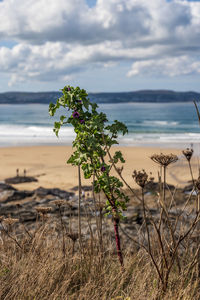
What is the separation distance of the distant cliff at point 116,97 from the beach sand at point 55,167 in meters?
135

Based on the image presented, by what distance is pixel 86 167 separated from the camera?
2.72 metres

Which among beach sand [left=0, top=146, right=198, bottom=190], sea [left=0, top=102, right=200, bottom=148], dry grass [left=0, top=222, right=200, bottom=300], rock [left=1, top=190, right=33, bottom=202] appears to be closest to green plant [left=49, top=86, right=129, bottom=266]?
dry grass [left=0, top=222, right=200, bottom=300]

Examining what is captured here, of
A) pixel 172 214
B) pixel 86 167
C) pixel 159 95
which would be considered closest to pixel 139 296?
pixel 86 167

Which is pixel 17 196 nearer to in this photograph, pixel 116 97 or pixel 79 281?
pixel 79 281

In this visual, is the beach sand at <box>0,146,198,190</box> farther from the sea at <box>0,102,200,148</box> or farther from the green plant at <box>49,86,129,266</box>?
the green plant at <box>49,86,129,266</box>

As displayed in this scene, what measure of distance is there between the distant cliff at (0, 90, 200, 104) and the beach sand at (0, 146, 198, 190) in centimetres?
13528

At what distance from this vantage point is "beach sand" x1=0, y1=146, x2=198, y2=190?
13578 millimetres

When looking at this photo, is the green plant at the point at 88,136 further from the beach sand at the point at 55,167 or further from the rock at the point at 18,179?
the rock at the point at 18,179

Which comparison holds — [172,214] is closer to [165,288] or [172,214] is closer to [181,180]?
[165,288]

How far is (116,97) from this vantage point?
600 feet

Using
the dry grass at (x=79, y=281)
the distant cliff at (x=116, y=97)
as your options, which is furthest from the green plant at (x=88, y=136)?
the distant cliff at (x=116, y=97)

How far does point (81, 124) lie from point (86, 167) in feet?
1.00

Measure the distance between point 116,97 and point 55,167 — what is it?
168036mm

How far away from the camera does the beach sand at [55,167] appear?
13.6m
